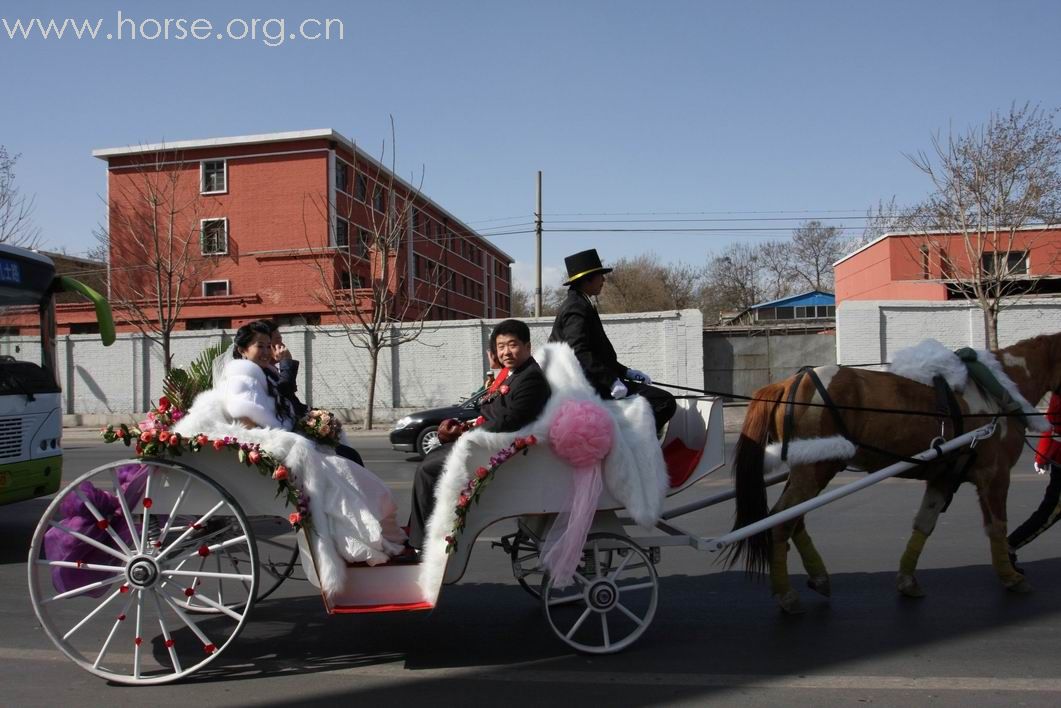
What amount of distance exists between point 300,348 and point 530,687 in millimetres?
21973

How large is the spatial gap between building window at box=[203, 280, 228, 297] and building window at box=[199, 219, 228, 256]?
1.37 metres

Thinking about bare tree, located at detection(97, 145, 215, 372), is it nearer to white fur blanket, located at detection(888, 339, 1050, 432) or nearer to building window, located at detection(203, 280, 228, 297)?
building window, located at detection(203, 280, 228, 297)

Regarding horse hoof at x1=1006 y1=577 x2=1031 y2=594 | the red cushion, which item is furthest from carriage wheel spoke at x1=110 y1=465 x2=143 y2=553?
horse hoof at x1=1006 y1=577 x2=1031 y2=594

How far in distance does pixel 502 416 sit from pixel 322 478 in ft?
3.31

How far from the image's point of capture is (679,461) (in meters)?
5.39

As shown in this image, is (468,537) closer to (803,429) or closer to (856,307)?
(803,429)

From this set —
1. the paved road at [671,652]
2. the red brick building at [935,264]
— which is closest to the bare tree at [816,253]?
the red brick building at [935,264]

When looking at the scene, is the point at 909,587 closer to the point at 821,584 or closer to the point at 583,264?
the point at 821,584

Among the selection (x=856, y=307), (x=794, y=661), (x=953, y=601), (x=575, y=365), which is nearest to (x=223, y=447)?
(x=575, y=365)

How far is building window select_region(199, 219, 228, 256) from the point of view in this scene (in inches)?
1410

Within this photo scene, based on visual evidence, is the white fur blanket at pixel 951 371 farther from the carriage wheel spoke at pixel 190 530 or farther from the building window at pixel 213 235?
the building window at pixel 213 235

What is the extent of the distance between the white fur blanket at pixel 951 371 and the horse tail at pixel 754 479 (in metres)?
0.98

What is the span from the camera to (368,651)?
16.0 feet

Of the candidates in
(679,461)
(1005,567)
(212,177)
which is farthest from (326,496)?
(212,177)
